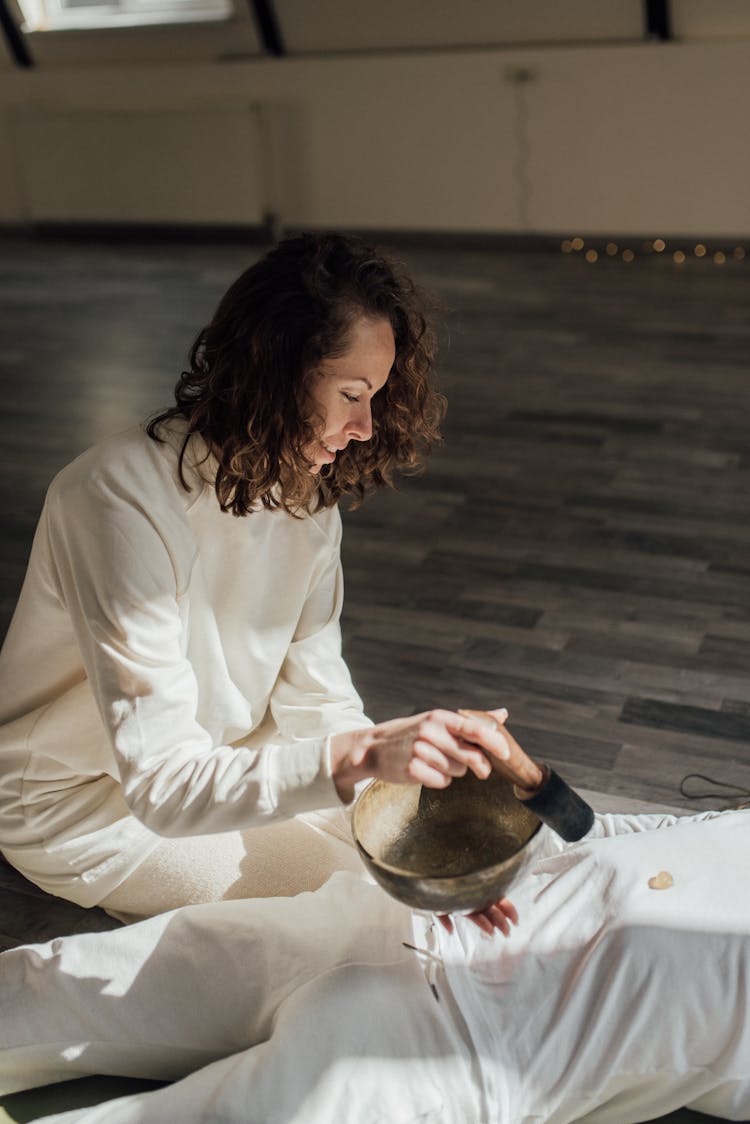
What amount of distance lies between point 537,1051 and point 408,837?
12.2 inches

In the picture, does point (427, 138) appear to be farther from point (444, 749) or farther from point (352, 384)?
point (444, 749)

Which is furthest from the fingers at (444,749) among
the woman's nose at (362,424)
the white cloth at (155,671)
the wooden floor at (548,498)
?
the wooden floor at (548,498)

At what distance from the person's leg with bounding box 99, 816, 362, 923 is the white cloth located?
42mm

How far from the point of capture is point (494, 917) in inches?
59.7

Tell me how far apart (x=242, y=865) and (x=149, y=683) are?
0.39 meters

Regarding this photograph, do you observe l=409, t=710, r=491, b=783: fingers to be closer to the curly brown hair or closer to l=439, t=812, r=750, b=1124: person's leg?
l=439, t=812, r=750, b=1124: person's leg

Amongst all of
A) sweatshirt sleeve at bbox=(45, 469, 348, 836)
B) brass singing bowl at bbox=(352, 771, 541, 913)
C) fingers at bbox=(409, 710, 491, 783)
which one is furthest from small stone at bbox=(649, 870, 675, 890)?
sweatshirt sleeve at bbox=(45, 469, 348, 836)

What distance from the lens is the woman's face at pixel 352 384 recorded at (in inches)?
60.9

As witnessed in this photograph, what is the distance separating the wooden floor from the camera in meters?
2.59

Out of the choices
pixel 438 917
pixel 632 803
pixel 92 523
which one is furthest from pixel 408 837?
pixel 632 803

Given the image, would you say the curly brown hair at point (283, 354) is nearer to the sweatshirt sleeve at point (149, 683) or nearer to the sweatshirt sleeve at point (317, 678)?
the sweatshirt sleeve at point (149, 683)

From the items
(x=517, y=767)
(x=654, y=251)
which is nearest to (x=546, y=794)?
(x=517, y=767)

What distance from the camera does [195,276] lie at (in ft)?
19.7

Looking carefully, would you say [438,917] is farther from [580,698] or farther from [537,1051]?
[580,698]
